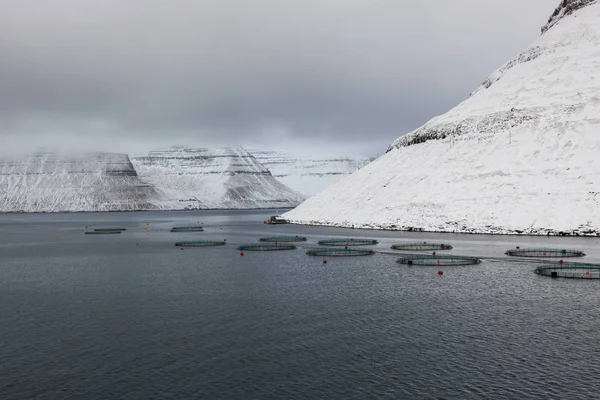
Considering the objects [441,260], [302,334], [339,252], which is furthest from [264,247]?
[302,334]

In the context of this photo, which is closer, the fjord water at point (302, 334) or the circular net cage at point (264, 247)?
the fjord water at point (302, 334)

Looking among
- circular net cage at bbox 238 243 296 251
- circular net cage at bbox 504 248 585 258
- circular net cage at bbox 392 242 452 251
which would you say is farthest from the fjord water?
circular net cage at bbox 238 243 296 251

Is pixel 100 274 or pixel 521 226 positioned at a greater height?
pixel 521 226

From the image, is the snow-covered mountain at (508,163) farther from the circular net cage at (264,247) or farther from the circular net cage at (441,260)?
the circular net cage at (441,260)

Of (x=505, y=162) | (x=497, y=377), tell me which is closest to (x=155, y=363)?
(x=497, y=377)

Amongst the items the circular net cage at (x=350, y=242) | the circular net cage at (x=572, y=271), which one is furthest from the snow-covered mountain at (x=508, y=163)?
the circular net cage at (x=572, y=271)

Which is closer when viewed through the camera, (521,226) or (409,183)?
(521,226)

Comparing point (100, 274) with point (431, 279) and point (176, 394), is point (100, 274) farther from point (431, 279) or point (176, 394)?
point (176, 394)
